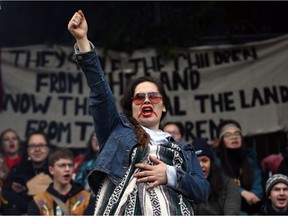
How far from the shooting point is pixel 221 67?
8820 millimetres

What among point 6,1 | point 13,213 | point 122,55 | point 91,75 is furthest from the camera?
point 122,55

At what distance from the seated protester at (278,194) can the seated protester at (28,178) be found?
90.0 inches

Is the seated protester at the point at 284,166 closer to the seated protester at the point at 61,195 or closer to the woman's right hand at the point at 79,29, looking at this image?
the seated protester at the point at 61,195

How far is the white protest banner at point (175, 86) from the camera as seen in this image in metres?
8.72

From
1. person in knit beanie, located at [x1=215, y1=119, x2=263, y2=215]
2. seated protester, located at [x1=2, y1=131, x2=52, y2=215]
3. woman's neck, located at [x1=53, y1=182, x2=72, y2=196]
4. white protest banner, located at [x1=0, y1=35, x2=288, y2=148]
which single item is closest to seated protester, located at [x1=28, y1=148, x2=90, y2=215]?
woman's neck, located at [x1=53, y1=182, x2=72, y2=196]

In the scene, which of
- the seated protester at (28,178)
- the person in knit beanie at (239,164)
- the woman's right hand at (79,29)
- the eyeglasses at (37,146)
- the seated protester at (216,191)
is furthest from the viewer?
the eyeglasses at (37,146)

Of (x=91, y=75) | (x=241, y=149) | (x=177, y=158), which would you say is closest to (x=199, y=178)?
(x=177, y=158)

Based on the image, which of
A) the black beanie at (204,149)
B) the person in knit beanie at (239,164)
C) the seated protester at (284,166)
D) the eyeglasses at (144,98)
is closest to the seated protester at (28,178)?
the black beanie at (204,149)

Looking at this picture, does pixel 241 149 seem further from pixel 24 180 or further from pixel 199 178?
pixel 199 178

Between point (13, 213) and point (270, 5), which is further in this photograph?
point (270, 5)

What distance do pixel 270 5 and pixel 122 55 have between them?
83.0 inches

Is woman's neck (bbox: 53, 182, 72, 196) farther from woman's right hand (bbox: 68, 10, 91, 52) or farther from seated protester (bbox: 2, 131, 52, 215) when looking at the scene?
woman's right hand (bbox: 68, 10, 91, 52)

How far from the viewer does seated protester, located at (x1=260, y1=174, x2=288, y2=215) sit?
21.4 feet

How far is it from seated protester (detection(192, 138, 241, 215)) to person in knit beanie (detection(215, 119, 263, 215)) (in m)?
0.35
